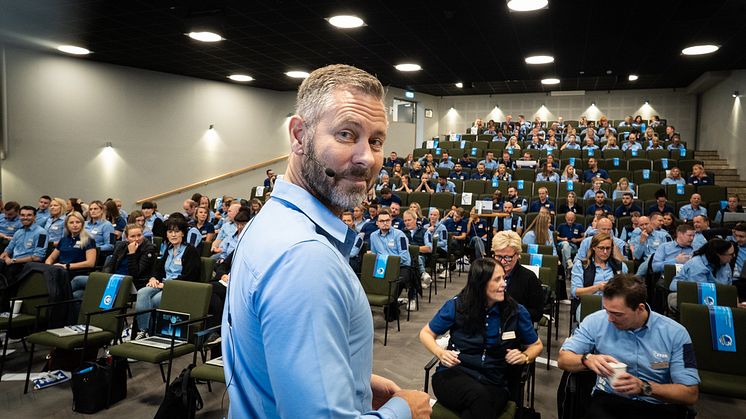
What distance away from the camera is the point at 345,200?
0.74 metres

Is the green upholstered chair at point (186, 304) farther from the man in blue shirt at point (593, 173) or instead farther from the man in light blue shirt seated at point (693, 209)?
the man in blue shirt at point (593, 173)

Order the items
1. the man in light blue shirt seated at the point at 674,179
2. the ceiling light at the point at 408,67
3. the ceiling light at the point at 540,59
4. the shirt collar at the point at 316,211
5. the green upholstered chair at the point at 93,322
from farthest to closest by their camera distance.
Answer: the ceiling light at the point at 408,67 < the ceiling light at the point at 540,59 < the man in light blue shirt seated at the point at 674,179 < the green upholstered chair at the point at 93,322 < the shirt collar at the point at 316,211

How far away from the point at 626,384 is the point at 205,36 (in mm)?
9150

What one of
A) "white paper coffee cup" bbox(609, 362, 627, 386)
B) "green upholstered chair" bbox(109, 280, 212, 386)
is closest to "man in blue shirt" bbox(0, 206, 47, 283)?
"green upholstered chair" bbox(109, 280, 212, 386)

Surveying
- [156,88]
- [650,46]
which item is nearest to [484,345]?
[650,46]

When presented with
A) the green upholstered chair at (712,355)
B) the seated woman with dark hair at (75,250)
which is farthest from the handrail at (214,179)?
the green upholstered chair at (712,355)

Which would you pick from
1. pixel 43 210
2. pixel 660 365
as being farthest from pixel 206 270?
pixel 660 365

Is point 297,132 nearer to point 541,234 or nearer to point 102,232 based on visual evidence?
point 541,234

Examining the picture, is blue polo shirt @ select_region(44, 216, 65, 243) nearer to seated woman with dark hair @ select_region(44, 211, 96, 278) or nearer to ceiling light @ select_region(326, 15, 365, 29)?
seated woman with dark hair @ select_region(44, 211, 96, 278)

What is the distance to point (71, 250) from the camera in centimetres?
530

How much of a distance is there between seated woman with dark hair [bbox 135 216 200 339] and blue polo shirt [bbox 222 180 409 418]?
14.7 feet

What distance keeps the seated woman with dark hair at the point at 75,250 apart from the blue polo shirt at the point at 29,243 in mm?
413

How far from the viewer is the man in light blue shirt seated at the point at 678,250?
5.49 meters

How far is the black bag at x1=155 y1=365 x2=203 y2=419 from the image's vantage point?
2846 mm
